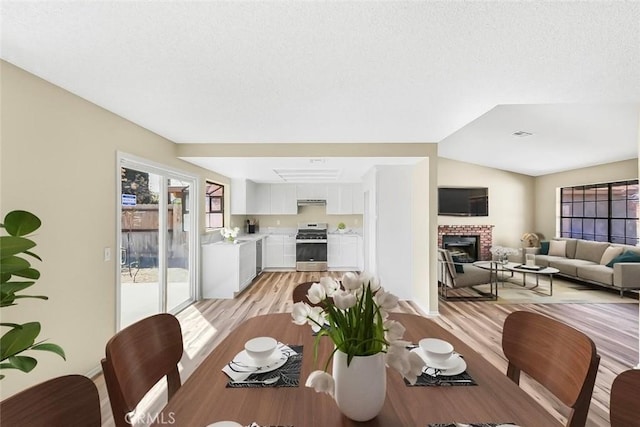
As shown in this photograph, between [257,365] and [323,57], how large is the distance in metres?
1.70

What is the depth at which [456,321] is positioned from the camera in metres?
3.78

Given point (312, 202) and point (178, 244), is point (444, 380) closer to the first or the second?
point (178, 244)

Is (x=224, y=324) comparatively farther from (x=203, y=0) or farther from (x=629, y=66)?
(x=629, y=66)

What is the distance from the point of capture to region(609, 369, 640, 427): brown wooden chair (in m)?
0.89

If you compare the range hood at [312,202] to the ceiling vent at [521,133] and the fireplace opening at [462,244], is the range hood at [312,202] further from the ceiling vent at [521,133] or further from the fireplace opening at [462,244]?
the ceiling vent at [521,133]

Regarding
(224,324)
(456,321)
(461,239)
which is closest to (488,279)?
(456,321)

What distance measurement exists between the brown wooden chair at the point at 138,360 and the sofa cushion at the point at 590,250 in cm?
746

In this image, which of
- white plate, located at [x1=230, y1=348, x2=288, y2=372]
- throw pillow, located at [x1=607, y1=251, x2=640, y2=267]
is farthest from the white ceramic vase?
throw pillow, located at [x1=607, y1=251, x2=640, y2=267]

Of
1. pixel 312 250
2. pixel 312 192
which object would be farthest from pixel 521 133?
pixel 312 250

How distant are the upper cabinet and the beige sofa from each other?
4.09m

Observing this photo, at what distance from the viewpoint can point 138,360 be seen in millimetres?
1166

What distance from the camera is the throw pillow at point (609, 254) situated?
17.5ft

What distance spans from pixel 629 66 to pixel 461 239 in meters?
6.18

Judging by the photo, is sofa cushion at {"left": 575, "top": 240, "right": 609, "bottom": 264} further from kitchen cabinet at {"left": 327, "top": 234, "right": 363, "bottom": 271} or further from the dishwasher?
the dishwasher
